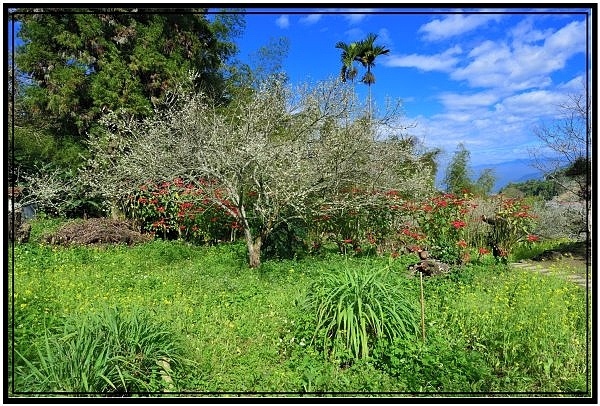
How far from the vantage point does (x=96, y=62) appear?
9.45 metres

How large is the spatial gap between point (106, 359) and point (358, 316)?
5.24 feet

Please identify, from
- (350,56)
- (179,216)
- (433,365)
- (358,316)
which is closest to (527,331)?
(433,365)

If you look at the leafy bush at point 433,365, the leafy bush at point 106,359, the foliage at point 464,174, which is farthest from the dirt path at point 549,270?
the foliage at point 464,174

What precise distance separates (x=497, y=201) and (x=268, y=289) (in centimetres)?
437

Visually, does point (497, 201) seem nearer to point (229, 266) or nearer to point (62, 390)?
point (229, 266)

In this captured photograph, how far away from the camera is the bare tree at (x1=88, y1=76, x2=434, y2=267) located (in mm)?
5539

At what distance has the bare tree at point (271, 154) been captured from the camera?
5.54 m

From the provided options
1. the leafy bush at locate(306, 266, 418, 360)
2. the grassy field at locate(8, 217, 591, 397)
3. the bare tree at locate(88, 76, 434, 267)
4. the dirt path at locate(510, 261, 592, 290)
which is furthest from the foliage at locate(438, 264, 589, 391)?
the bare tree at locate(88, 76, 434, 267)

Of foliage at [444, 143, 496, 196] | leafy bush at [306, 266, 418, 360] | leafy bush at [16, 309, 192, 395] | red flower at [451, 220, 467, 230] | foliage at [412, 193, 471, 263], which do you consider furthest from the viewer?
foliage at [444, 143, 496, 196]

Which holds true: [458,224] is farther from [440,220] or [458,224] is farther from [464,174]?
[464,174]

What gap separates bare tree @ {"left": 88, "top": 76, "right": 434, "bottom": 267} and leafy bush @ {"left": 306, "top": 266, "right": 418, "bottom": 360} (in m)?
2.46

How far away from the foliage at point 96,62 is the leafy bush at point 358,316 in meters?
7.44

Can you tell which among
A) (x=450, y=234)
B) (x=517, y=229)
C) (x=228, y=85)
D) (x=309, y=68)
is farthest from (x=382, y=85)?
(x=228, y=85)

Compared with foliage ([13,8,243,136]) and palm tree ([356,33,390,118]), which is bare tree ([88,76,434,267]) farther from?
foliage ([13,8,243,136])
